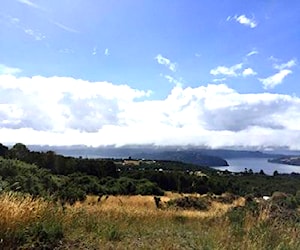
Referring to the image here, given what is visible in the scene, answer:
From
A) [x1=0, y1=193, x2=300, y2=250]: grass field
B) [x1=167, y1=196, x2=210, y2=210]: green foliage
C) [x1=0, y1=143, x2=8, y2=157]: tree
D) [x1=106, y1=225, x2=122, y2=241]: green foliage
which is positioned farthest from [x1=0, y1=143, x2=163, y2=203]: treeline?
Result: [x1=106, y1=225, x2=122, y2=241]: green foliage

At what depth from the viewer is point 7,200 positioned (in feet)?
22.1

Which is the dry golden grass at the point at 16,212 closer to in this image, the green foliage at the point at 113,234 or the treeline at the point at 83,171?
the green foliage at the point at 113,234

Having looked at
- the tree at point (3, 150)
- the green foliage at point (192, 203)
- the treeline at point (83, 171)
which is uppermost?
the tree at point (3, 150)

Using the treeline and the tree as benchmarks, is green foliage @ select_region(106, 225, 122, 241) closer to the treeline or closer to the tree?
the treeline

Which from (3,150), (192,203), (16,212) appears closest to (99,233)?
(16,212)

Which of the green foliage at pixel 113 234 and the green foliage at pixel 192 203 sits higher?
the green foliage at pixel 113 234

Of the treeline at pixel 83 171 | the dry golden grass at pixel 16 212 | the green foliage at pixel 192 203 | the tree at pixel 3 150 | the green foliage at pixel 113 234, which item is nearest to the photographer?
the dry golden grass at pixel 16 212

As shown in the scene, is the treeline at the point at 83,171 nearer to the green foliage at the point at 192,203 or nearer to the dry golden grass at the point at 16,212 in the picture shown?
the green foliage at the point at 192,203

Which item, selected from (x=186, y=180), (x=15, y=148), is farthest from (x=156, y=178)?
(x=15, y=148)

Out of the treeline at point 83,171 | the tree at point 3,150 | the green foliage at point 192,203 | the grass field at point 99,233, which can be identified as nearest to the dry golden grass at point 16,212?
the grass field at point 99,233

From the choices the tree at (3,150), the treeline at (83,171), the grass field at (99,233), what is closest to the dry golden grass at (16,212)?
the grass field at (99,233)

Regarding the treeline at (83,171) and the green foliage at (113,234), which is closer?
the green foliage at (113,234)

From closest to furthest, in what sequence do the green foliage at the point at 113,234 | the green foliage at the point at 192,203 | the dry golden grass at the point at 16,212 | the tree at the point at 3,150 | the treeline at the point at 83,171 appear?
1. the dry golden grass at the point at 16,212
2. the green foliage at the point at 113,234
3. the green foliage at the point at 192,203
4. the treeline at the point at 83,171
5. the tree at the point at 3,150

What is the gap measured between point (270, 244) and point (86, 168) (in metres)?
66.6
